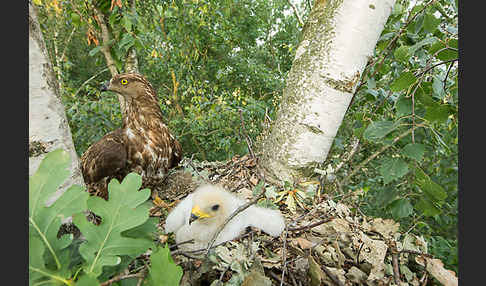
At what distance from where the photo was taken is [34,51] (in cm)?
56

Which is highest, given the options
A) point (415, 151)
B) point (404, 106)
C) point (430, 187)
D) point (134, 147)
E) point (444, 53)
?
point (444, 53)

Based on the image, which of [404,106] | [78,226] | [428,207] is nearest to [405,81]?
[404,106]

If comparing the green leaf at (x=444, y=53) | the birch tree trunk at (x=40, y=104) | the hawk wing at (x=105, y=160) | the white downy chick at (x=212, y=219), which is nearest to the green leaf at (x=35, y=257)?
the birch tree trunk at (x=40, y=104)

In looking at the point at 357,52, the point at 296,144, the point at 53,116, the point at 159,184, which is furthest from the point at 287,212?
the point at 159,184

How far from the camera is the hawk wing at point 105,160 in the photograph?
5.07 feet

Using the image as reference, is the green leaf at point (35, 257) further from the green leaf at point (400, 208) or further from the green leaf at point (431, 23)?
the green leaf at point (431, 23)

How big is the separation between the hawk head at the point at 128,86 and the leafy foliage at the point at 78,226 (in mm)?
1428

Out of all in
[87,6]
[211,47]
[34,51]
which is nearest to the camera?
[34,51]

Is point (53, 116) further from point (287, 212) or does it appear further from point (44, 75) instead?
point (287, 212)

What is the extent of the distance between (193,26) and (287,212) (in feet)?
10.2

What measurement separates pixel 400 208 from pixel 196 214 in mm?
814

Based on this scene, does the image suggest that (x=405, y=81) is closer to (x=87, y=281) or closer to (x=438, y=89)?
(x=438, y=89)

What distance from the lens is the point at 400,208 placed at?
1.08 m

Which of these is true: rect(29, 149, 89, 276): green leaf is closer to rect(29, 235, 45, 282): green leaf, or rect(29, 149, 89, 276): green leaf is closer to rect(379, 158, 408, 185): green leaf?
rect(29, 235, 45, 282): green leaf
